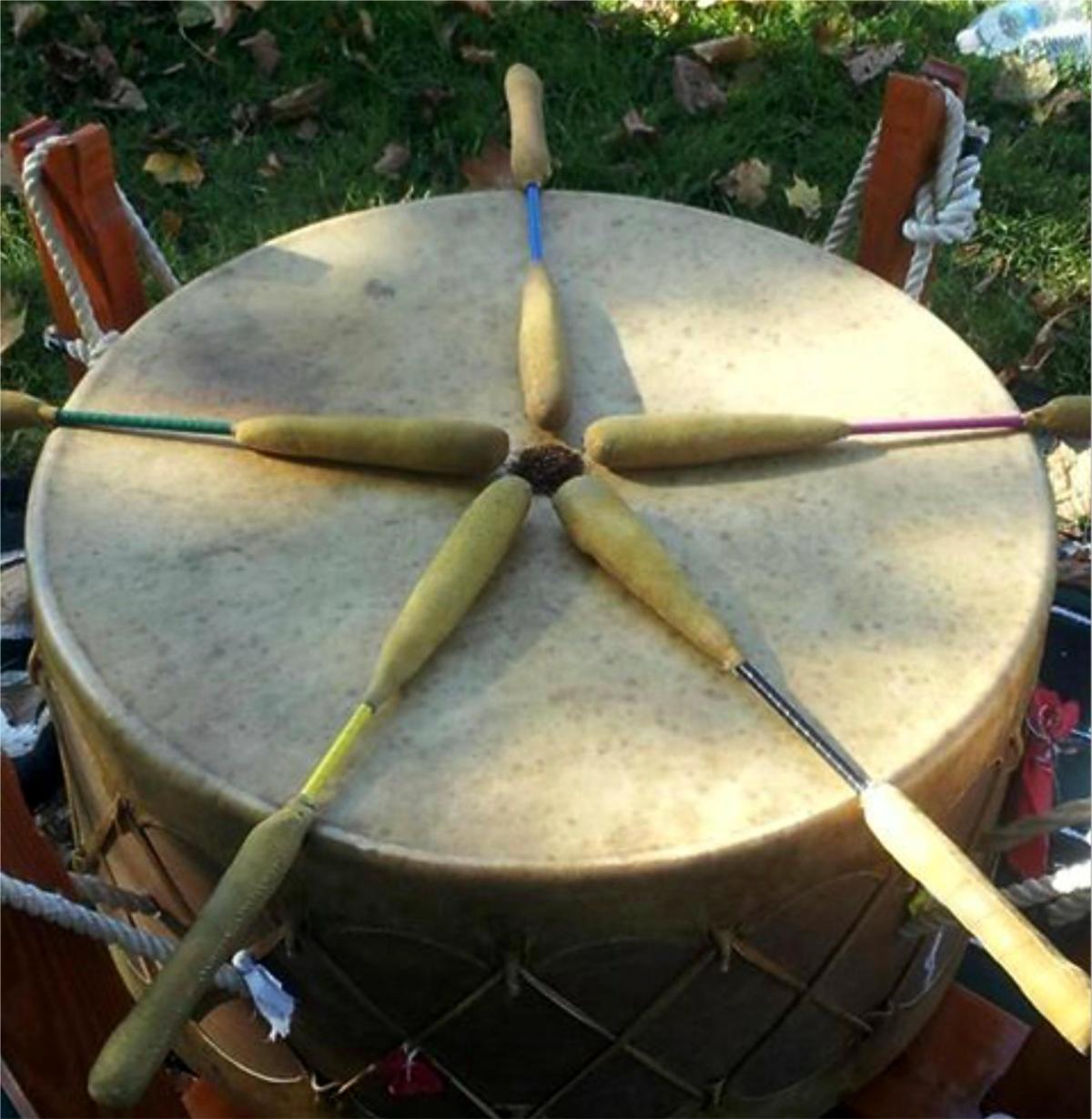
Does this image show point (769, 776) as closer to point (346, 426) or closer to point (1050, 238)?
point (346, 426)

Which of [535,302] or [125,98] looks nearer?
[535,302]

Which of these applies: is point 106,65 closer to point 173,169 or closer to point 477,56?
point 173,169

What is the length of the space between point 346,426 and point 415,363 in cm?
16

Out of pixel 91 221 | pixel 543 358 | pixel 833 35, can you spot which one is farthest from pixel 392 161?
pixel 543 358

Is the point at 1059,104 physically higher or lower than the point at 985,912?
lower

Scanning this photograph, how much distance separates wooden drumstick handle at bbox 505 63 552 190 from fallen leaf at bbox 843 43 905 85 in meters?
1.65

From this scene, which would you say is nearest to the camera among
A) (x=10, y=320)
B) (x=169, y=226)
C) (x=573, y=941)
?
(x=573, y=941)

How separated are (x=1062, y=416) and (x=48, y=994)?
104cm

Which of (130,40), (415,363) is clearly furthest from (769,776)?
(130,40)

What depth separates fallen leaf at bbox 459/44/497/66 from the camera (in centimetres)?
342

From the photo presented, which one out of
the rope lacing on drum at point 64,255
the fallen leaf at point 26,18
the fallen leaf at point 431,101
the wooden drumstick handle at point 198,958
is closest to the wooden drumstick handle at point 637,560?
the wooden drumstick handle at point 198,958

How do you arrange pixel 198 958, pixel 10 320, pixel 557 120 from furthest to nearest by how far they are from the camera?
pixel 557 120 → pixel 10 320 → pixel 198 958

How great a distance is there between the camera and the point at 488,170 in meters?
3.20

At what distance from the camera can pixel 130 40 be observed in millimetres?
3465
